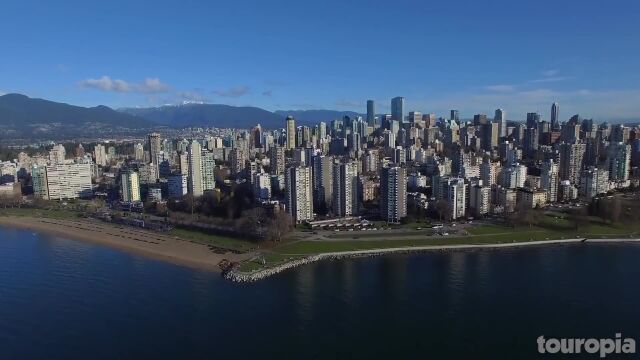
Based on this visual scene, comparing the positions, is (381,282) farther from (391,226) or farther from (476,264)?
(391,226)

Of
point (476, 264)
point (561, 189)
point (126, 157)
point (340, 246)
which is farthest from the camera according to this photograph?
point (126, 157)

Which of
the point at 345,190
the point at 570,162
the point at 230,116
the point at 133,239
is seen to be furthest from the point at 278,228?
the point at 230,116

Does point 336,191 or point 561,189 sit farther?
point 561,189

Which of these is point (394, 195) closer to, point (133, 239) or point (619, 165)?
point (133, 239)

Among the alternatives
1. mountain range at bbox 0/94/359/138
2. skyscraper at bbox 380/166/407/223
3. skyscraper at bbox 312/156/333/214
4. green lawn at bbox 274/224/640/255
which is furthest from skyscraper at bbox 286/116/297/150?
mountain range at bbox 0/94/359/138

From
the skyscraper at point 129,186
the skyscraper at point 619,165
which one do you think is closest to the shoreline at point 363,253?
the skyscraper at point 619,165

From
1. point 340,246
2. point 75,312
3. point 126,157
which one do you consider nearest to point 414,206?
point 340,246

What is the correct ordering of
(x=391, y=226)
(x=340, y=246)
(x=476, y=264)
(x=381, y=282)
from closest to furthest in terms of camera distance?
1. (x=381, y=282)
2. (x=476, y=264)
3. (x=340, y=246)
4. (x=391, y=226)

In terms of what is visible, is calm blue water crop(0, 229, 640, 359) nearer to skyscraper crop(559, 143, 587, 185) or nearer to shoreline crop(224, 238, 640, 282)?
shoreline crop(224, 238, 640, 282)
